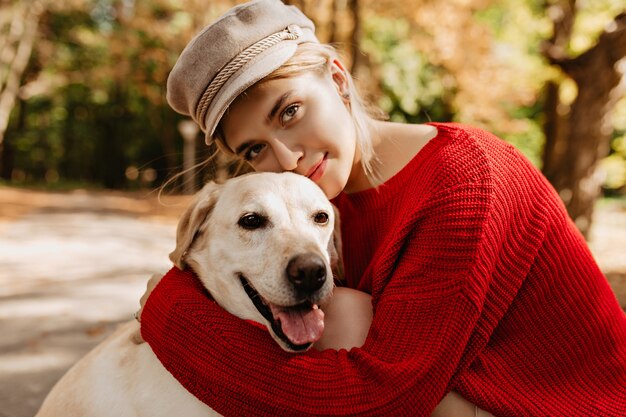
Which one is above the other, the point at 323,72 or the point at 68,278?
the point at 323,72

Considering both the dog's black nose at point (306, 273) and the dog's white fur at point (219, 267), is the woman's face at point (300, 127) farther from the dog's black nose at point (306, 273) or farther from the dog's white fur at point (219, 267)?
the dog's black nose at point (306, 273)

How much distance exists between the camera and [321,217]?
2.41m

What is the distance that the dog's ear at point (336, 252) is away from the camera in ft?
8.25

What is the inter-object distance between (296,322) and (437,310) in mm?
513

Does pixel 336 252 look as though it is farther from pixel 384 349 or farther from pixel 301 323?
pixel 384 349

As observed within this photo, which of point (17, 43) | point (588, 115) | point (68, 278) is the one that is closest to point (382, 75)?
point (588, 115)

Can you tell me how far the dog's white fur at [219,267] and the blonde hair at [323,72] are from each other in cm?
24

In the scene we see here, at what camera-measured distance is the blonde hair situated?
2219mm

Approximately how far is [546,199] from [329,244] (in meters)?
0.99

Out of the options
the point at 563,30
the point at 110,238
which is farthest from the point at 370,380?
the point at 563,30

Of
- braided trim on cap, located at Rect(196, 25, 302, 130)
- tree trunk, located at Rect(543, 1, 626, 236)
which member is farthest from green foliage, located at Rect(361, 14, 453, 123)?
braided trim on cap, located at Rect(196, 25, 302, 130)

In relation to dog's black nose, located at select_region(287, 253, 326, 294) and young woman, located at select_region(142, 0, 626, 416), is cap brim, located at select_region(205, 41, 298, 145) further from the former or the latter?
dog's black nose, located at select_region(287, 253, 326, 294)

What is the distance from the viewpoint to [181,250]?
2346 mm

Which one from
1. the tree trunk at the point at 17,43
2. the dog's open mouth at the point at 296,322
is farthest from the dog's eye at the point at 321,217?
the tree trunk at the point at 17,43
